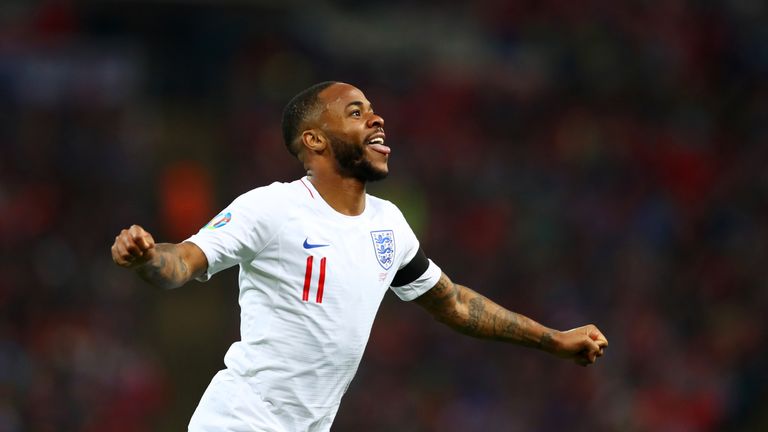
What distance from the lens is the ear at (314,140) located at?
4387mm

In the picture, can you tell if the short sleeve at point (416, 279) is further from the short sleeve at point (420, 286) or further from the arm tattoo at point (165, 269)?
the arm tattoo at point (165, 269)

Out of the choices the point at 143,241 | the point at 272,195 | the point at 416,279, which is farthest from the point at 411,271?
the point at 143,241

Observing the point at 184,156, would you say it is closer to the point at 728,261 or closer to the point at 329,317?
the point at 728,261

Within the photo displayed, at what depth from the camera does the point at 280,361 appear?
4.05 metres

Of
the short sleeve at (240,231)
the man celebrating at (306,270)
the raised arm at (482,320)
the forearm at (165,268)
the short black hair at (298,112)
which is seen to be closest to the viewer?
the forearm at (165,268)

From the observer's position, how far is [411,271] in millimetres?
4648

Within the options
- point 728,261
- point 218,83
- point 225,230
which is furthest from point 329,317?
point 218,83

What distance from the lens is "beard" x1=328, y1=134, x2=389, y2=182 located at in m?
4.34

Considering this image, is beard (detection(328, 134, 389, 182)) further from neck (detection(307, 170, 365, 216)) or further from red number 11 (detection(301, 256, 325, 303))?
red number 11 (detection(301, 256, 325, 303))

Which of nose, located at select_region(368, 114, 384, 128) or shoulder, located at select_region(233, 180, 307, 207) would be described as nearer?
shoulder, located at select_region(233, 180, 307, 207)

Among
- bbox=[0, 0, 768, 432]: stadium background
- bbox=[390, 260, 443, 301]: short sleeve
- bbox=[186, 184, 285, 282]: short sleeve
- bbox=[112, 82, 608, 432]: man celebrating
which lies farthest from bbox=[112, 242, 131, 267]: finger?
bbox=[0, 0, 768, 432]: stadium background

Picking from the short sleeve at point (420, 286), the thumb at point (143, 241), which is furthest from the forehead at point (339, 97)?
the thumb at point (143, 241)

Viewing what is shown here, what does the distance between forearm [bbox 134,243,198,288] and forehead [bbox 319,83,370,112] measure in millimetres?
937

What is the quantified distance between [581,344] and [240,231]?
5.06ft
